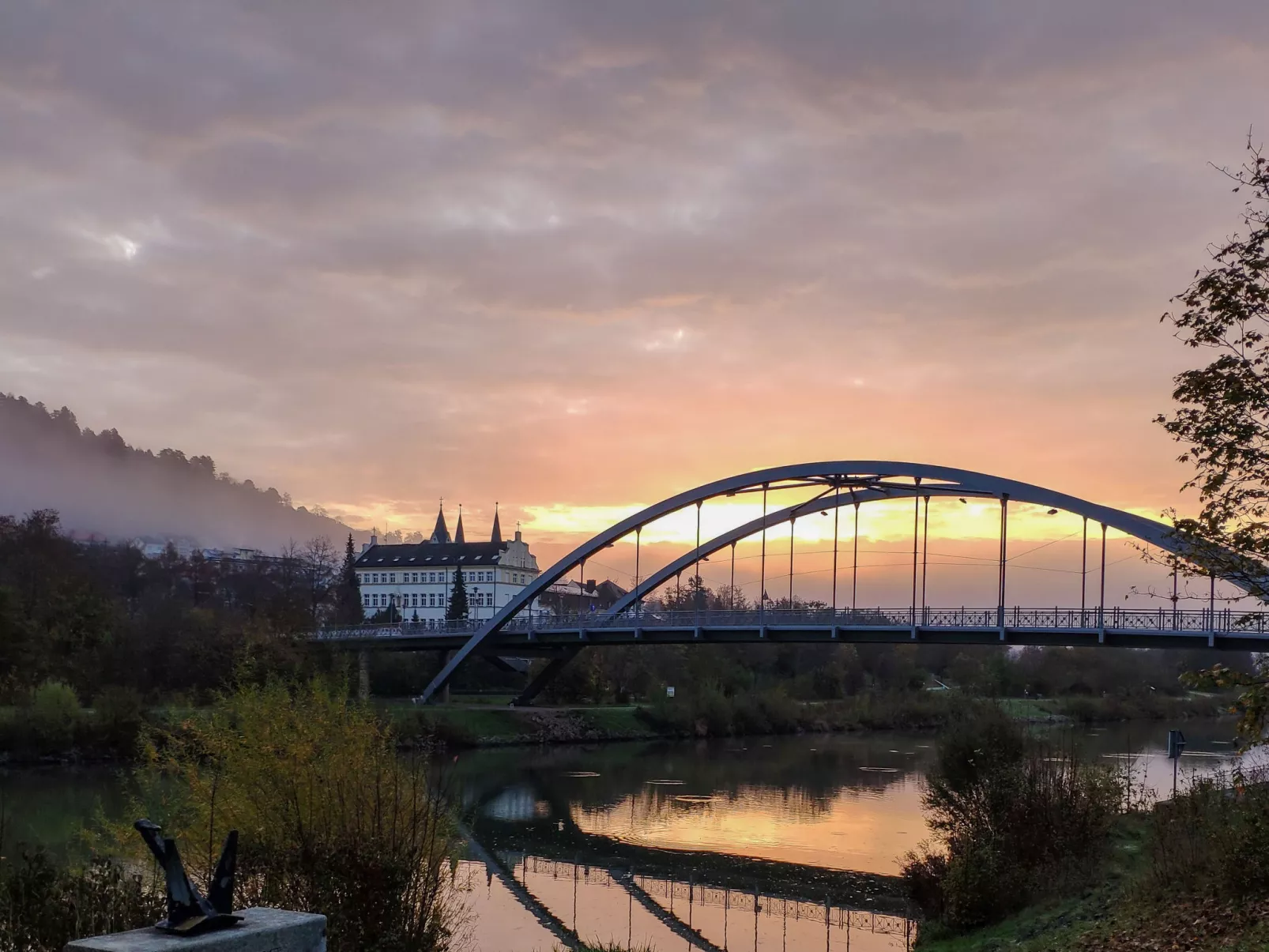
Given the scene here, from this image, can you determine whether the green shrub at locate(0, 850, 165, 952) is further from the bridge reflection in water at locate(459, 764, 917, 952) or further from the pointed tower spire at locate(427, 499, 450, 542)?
the pointed tower spire at locate(427, 499, 450, 542)

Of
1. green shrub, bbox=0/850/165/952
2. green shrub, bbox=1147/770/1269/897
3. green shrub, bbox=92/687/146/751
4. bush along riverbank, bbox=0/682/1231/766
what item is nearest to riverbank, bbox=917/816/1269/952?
green shrub, bbox=1147/770/1269/897

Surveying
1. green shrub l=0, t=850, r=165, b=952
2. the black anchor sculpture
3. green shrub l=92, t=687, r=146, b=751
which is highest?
the black anchor sculpture

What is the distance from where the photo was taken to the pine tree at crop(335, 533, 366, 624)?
7700 centimetres

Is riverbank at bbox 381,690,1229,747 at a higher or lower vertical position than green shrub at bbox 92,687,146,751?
lower

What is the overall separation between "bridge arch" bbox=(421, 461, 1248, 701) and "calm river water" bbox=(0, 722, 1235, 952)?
Result: 6495 mm

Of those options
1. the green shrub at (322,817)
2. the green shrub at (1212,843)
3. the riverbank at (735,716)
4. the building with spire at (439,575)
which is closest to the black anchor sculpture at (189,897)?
the green shrub at (322,817)

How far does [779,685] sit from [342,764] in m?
48.9

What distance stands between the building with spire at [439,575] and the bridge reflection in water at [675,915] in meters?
70.9

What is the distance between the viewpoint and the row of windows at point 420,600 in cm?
9562

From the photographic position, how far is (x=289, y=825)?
11156 millimetres

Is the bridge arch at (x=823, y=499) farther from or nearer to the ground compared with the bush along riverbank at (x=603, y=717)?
farther from the ground

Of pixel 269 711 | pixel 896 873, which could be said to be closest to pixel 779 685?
pixel 896 873

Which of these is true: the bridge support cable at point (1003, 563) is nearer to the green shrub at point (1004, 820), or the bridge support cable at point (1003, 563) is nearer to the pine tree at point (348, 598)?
the green shrub at point (1004, 820)

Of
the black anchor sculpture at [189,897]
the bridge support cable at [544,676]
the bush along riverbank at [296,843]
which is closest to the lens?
the black anchor sculpture at [189,897]
